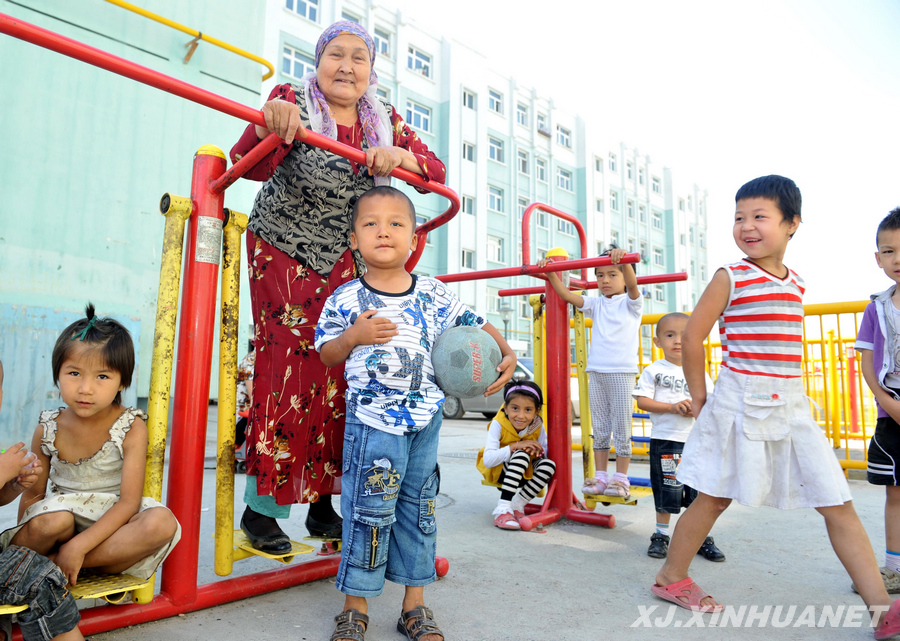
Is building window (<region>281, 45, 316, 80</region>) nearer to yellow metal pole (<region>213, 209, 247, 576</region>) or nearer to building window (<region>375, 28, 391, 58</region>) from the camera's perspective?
building window (<region>375, 28, 391, 58</region>)

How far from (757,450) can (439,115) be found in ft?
72.3

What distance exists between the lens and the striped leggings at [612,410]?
3.69 metres

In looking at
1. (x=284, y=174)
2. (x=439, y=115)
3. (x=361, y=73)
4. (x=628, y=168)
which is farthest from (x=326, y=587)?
(x=628, y=168)

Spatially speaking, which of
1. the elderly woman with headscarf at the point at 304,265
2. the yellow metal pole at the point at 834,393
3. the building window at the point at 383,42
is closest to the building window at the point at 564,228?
the building window at the point at 383,42

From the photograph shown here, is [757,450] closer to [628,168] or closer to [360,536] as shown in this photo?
[360,536]

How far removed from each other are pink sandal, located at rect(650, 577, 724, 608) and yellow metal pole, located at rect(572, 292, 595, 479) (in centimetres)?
140

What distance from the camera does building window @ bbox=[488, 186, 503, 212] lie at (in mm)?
23750

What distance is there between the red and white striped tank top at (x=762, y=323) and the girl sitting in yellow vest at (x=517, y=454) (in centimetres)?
155

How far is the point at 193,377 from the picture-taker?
198 cm

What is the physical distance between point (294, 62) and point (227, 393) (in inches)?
705

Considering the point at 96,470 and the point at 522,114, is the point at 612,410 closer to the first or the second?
the point at 96,470

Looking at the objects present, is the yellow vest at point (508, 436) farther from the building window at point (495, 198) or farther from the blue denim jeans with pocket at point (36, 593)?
the building window at point (495, 198)

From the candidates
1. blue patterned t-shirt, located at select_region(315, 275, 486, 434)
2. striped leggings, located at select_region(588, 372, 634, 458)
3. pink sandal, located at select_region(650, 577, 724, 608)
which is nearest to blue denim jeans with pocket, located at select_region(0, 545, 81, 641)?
blue patterned t-shirt, located at select_region(315, 275, 486, 434)

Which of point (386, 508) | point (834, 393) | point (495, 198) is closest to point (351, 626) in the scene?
point (386, 508)
